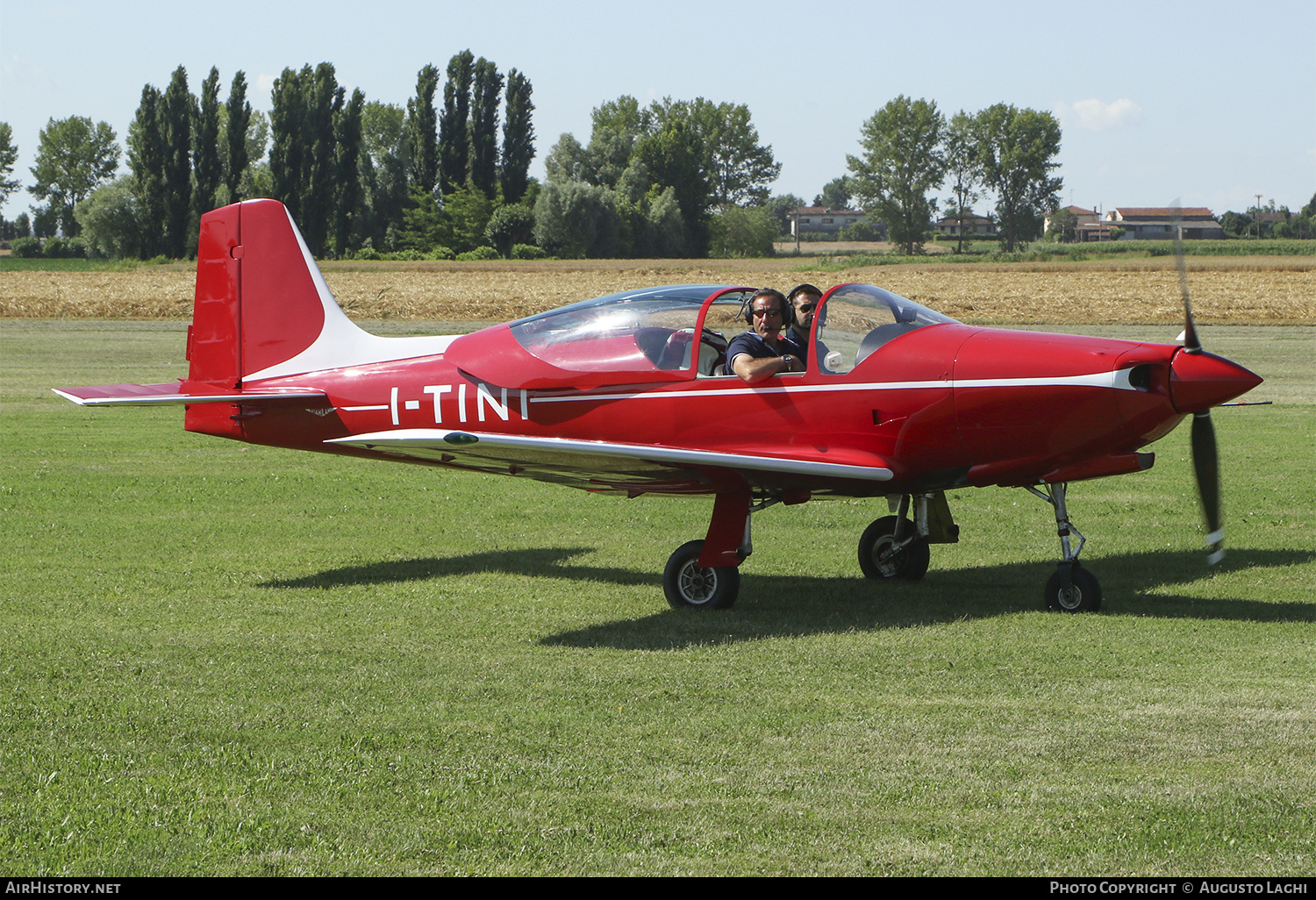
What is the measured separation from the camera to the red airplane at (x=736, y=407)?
752cm

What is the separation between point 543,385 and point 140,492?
21.2 ft

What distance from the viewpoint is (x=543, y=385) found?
8852 mm

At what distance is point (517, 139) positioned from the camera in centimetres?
9081

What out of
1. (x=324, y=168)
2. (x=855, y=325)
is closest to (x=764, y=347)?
(x=855, y=325)

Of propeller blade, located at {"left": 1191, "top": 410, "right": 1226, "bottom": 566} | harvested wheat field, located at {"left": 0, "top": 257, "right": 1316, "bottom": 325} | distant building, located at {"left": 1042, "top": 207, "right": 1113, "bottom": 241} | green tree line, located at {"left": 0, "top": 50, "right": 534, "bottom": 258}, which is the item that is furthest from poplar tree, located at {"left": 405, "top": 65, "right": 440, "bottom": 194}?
propeller blade, located at {"left": 1191, "top": 410, "right": 1226, "bottom": 566}

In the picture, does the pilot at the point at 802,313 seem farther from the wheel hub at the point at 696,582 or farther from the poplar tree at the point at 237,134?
the poplar tree at the point at 237,134

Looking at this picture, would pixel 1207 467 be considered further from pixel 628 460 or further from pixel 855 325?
pixel 628 460

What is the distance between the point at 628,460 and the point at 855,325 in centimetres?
176

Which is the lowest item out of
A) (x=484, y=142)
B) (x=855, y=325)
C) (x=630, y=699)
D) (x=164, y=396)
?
(x=630, y=699)

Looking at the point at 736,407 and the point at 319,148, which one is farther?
the point at 319,148

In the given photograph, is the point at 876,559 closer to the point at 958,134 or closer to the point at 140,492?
the point at 140,492

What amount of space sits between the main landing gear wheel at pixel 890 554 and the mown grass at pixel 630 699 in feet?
0.63

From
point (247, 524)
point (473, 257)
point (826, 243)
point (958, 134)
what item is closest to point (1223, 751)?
point (247, 524)

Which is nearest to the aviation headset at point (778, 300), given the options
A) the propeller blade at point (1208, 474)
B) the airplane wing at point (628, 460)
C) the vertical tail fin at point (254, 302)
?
the airplane wing at point (628, 460)
